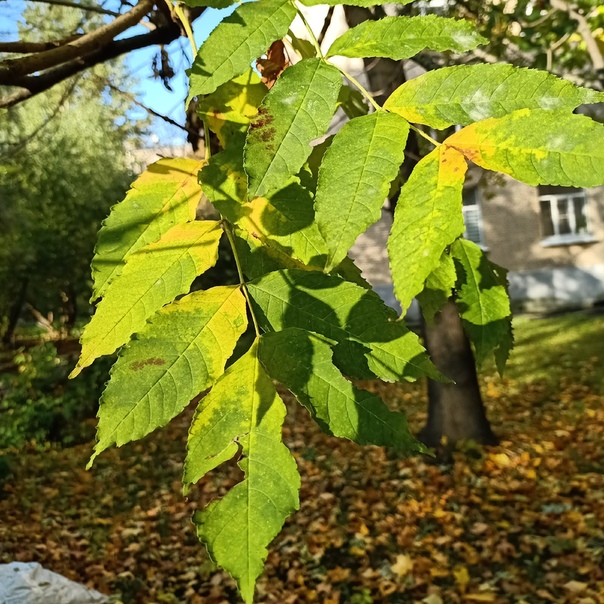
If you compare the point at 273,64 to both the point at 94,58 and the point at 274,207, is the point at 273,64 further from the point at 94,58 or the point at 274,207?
Result: the point at 94,58

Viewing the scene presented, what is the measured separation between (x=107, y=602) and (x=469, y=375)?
370 cm

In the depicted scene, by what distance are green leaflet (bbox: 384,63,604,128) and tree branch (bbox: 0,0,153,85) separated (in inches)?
55.6

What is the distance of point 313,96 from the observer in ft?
2.00

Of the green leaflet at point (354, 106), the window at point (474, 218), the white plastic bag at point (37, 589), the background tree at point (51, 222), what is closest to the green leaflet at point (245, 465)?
the green leaflet at point (354, 106)

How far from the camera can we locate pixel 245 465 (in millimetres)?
613

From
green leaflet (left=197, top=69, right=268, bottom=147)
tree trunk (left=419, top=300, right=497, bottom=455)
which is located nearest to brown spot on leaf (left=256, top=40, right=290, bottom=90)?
green leaflet (left=197, top=69, right=268, bottom=147)

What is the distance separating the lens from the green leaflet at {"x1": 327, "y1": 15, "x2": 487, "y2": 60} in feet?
2.09

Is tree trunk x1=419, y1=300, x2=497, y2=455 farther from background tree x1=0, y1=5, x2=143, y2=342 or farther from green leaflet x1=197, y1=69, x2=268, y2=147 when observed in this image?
background tree x1=0, y1=5, x2=143, y2=342

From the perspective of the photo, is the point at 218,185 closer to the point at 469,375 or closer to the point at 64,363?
the point at 469,375

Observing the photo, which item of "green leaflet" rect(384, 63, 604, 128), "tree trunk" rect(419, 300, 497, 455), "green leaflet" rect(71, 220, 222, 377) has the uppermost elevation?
"green leaflet" rect(384, 63, 604, 128)

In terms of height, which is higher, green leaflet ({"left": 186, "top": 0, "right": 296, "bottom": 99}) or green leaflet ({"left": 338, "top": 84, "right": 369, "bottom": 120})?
green leaflet ({"left": 338, "top": 84, "right": 369, "bottom": 120})

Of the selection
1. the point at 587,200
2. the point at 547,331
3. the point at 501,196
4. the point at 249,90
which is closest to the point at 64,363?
the point at 547,331

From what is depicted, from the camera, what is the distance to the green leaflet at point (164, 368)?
613mm

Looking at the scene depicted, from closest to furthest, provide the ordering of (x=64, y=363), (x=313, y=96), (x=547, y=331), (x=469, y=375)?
(x=313, y=96) < (x=469, y=375) < (x=64, y=363) < (x=547, y=331)
